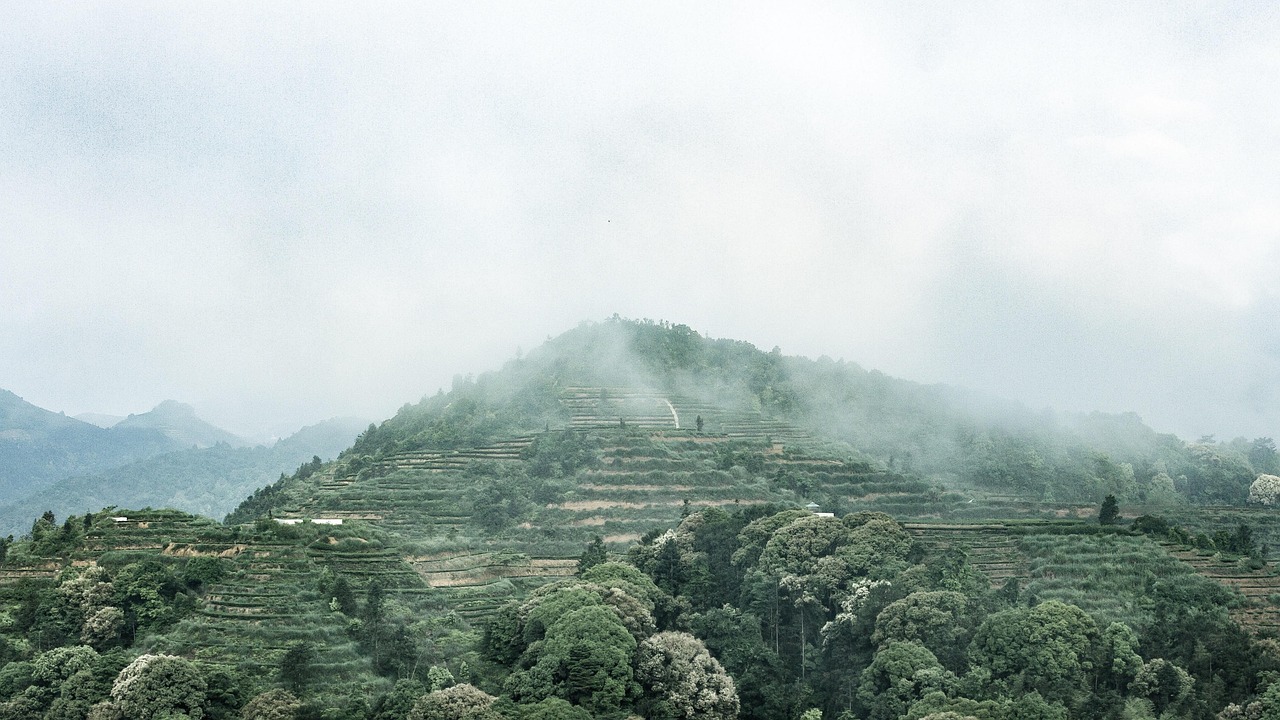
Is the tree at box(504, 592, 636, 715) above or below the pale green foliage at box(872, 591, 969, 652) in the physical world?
below

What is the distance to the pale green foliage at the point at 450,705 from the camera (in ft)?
119

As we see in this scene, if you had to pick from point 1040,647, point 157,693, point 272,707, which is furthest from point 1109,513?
point 157,693

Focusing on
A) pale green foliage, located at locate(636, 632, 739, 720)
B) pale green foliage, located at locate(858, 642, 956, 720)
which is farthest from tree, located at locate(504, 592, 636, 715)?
pale green foliage, located at locate(858, 642, 956, 720)

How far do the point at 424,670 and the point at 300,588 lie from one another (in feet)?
21.1

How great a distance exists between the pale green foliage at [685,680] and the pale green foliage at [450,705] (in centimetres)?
800

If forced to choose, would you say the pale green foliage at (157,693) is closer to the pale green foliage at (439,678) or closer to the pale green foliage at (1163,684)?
the pale green foliage at (439,678)

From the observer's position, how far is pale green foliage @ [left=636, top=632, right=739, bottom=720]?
42.2 meters

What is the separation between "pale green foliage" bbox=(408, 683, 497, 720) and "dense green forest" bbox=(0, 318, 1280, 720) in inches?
3.5

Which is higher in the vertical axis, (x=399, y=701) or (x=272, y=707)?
(x=272, y=707)

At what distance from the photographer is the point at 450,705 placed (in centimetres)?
3656

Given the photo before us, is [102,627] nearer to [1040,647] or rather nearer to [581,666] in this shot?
[581,666]

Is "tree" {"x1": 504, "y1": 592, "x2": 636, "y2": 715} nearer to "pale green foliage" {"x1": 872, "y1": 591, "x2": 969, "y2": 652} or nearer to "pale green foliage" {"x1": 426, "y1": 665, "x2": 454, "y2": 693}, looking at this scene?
"pale green foliage" {"x1": 426, "y1": 665, "x2": 454, "y2": 693}

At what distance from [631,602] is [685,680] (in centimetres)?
489

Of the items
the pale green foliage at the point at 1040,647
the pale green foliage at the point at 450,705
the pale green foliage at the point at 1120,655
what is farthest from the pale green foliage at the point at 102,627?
the pale green foliage at the point at 1120,655
